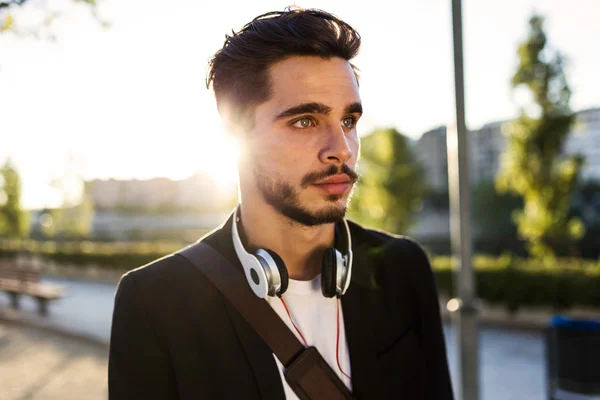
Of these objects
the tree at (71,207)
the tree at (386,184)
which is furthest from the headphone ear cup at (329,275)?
the tree at (71,207)

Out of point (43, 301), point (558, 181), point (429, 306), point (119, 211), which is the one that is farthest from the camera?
point (119, 211)

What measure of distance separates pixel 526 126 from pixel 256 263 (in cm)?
1275

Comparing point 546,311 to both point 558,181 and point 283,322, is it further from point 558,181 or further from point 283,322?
point 283,322

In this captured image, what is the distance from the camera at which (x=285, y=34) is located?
66.2 inches

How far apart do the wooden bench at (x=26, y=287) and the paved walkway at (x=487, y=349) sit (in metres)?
0.28

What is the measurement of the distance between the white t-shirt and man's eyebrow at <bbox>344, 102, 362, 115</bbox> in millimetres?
562

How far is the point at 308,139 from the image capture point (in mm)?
1671

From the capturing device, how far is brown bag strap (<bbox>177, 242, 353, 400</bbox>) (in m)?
1.68

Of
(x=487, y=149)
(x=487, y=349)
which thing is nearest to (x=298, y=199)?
(x=487, y=349)

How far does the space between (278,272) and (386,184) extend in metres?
17.9

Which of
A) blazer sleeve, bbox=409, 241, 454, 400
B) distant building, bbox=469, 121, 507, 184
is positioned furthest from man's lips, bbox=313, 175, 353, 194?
distant building, bbox=469, 121, 507, 184

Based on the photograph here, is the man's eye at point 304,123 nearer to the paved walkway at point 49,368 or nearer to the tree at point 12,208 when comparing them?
the paved walkway at point 49,368

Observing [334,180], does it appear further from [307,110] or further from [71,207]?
[71,207]

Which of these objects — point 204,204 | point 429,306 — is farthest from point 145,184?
point 429,306
